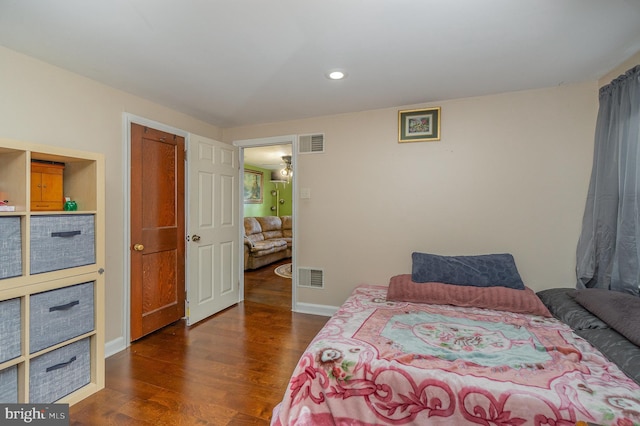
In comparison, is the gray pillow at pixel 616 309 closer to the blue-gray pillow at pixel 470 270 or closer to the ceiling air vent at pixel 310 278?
the blue-gray pillow at pixel 470 270

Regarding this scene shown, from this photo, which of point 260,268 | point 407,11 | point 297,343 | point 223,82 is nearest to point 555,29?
point 407,11

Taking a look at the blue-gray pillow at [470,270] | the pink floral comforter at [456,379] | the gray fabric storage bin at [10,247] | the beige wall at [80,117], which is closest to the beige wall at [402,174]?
the beige wall at [80,117]

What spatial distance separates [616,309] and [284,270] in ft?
15.2

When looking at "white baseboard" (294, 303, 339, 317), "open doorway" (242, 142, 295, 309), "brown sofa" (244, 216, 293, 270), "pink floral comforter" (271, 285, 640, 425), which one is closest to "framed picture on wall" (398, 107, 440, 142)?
"open doorway" (242, 142, 295, 309)

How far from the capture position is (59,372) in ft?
5.79

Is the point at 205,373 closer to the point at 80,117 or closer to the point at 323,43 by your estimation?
the point at 80,117

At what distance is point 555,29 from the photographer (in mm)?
1669

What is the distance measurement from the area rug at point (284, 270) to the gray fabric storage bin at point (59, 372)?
337cm

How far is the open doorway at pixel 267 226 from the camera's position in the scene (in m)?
4.32

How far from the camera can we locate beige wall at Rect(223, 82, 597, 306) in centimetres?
252

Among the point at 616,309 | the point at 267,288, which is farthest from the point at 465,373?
the point at 267,288

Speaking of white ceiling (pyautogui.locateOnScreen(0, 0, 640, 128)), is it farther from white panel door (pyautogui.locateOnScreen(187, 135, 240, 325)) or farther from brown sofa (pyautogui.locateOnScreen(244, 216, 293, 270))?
brown sofa (pyautogui.locateOnScreen(244, 216, 293, 270))

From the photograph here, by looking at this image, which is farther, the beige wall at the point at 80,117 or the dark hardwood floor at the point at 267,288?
the dark hardwood floor at the point at 267,288

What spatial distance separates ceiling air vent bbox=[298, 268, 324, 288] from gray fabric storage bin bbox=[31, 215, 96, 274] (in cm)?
202
